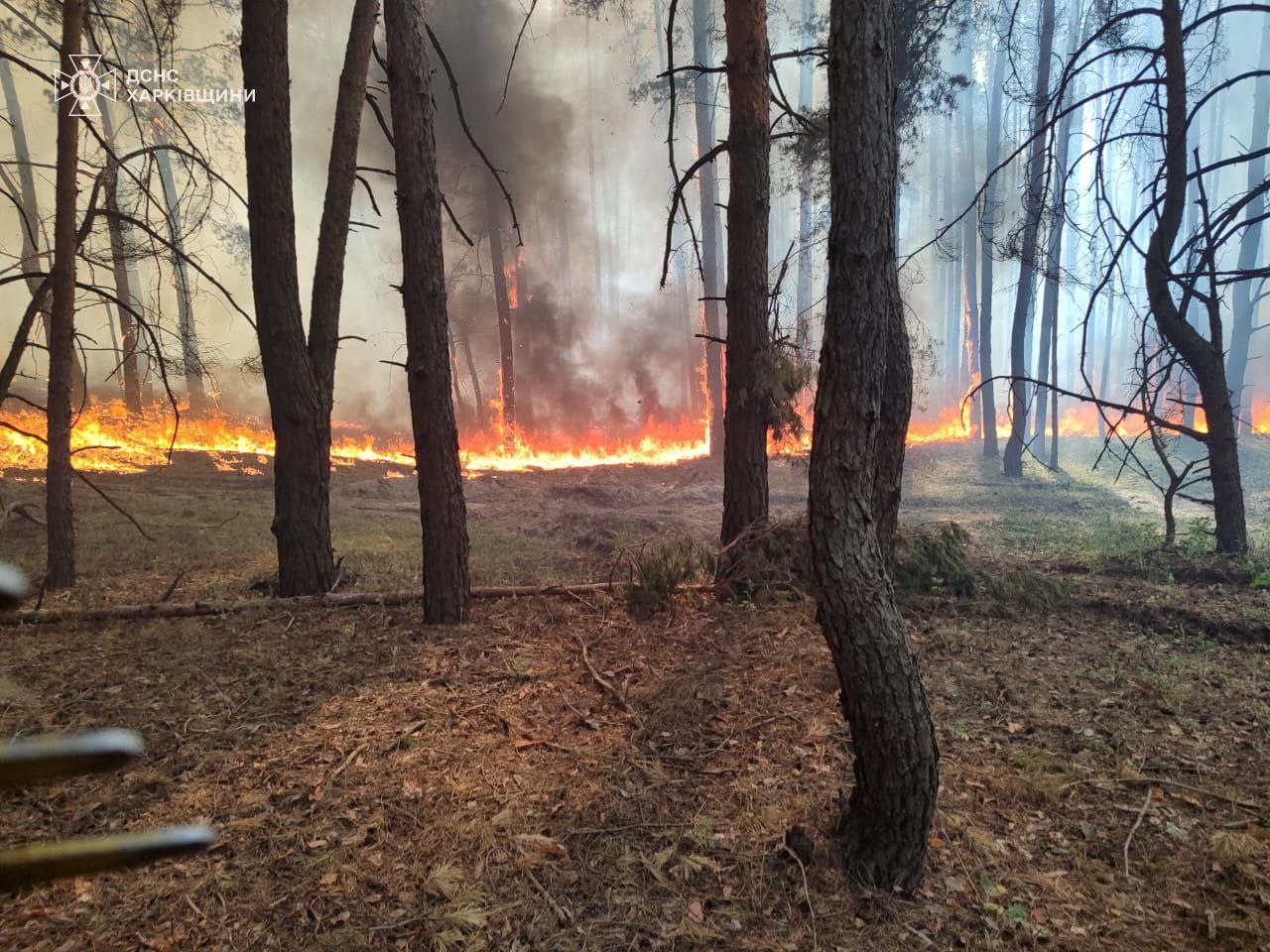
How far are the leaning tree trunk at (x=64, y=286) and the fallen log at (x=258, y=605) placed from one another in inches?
57.6

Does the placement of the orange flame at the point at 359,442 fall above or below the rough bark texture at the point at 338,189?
below

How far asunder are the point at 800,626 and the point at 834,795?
7.39 feet

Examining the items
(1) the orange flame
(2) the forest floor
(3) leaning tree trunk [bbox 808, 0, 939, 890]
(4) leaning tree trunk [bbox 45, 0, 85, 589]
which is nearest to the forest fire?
(1) the orange flame

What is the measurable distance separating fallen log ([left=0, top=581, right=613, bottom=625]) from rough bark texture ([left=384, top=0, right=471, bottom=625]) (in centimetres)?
62

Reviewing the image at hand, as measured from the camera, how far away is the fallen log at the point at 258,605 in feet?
18.7

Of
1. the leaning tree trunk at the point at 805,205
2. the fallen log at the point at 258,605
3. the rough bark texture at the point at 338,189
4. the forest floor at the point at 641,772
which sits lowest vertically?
the forest floor at the point at 641,772

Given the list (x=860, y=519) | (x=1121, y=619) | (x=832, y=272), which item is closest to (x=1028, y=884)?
(x=860, y=519)

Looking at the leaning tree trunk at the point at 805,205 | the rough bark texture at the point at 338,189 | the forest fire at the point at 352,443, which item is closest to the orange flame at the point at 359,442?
the forest fire at the point at 352,443

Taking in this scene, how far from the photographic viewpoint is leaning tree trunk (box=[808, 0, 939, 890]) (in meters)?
2.77

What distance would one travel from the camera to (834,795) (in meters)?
3.53

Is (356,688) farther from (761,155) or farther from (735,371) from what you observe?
(761,155)

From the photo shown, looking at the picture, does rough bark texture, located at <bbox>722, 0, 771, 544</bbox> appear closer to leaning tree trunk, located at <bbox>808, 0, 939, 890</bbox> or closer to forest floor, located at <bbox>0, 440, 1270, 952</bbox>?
forest floor, located at <bbox>0, 440, 1270, 952</bbox>

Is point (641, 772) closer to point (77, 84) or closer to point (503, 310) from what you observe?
point (77, 84)

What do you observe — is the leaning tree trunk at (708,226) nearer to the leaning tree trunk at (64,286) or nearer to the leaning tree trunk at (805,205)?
the leaning tree trunk at (805,205)
